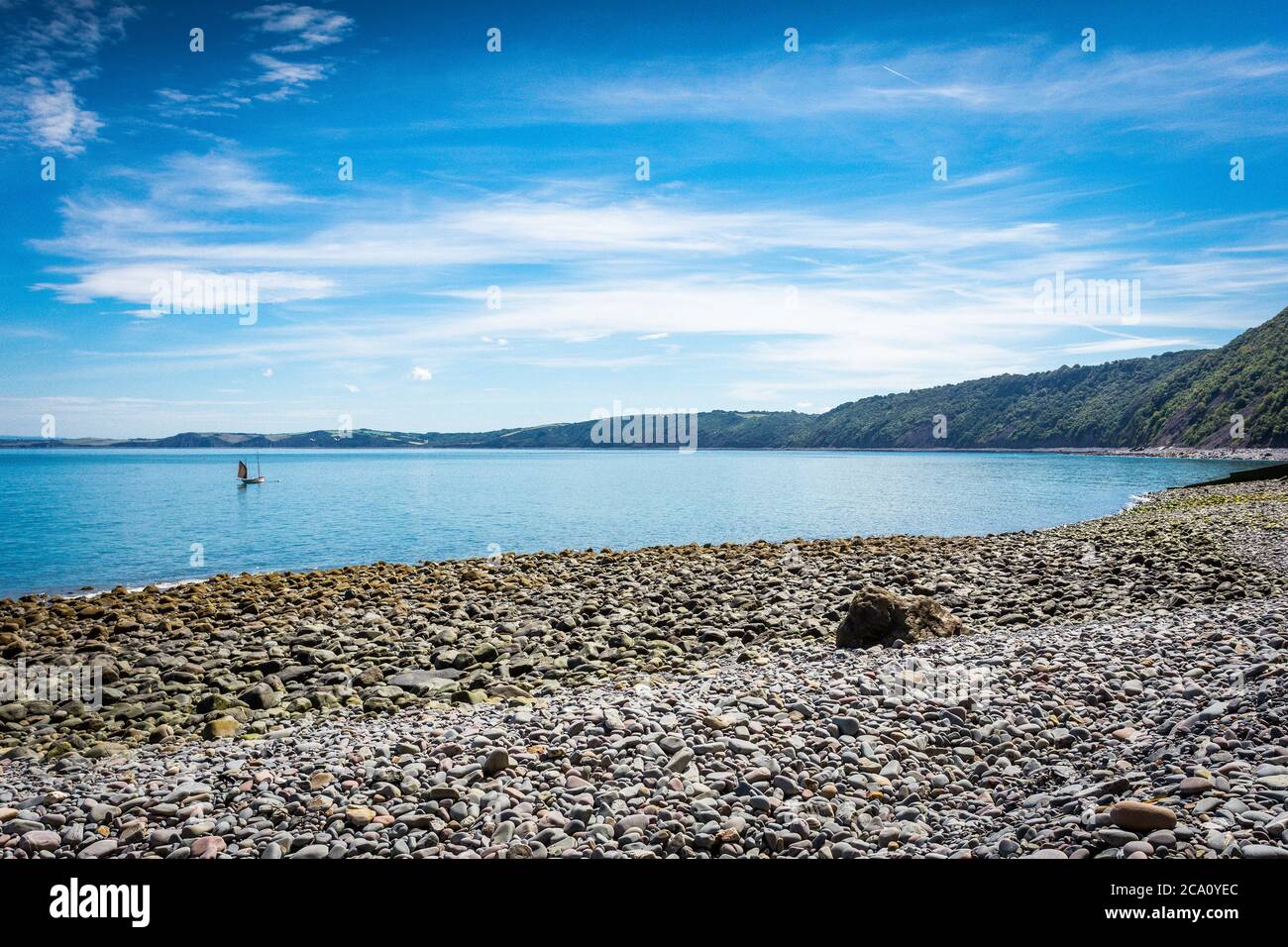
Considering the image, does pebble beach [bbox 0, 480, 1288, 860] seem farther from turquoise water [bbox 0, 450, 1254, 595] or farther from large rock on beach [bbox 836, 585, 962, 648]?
turquoise water [bbox 0, 450, 1254, 595]

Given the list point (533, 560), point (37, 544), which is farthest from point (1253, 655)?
point (37, 544)

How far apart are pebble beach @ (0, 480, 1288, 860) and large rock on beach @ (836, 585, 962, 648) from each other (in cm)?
38

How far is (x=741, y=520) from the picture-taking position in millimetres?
47250

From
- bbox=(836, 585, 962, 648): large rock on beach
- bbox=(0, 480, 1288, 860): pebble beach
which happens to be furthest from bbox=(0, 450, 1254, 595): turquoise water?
bbox=(836, 585, 962, 648): large rock on beach

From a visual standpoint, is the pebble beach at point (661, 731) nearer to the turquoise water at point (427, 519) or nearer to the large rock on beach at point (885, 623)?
the large rock on beach at point (885, 623)

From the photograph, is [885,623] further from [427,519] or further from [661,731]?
[427,519]

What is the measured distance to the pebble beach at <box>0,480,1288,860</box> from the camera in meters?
6.18

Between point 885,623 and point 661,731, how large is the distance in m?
5.79

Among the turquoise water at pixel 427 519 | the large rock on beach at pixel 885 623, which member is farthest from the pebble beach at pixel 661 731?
the turquoise water at pixel 427 519

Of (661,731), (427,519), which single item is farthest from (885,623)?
(427,519)

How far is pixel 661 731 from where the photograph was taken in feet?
27.0

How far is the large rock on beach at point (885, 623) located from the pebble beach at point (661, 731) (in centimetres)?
38
